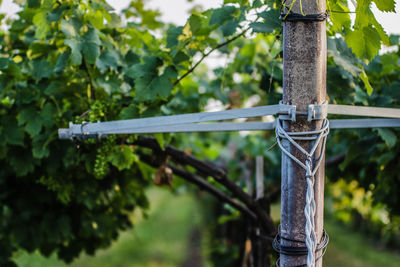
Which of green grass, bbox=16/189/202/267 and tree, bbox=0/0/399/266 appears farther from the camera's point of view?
green grass, bbox=16/189/202/267

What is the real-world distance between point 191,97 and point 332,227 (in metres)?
10.6

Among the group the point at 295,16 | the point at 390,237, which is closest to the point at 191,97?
the point at 295,16

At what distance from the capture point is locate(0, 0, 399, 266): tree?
2.27m

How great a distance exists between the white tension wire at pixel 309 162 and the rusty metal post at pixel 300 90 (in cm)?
2

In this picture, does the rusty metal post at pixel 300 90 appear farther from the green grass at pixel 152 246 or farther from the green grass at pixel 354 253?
the green grass at pixel 354 253

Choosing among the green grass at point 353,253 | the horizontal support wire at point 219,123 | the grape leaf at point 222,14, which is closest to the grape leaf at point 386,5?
the horizontal support wire at point 219,123

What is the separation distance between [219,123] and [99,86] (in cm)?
102

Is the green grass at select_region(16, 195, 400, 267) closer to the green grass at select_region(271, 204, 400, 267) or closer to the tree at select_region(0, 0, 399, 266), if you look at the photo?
the green grass at select_region(271, 204, 400, 267)

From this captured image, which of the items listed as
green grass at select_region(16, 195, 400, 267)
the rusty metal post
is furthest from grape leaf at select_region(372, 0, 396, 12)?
green grass at select_region(16, 195, 400, 267)

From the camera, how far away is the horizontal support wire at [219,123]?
1.52 meters

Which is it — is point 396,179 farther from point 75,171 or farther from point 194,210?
point 194,210

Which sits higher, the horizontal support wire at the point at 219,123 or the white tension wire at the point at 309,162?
the horizontal support wire at the point at 219,123

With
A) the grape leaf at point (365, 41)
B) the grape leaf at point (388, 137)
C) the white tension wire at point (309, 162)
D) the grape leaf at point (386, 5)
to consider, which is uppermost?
the grape leaf at point (386, 5)

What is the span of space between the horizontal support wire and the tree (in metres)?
0.21
